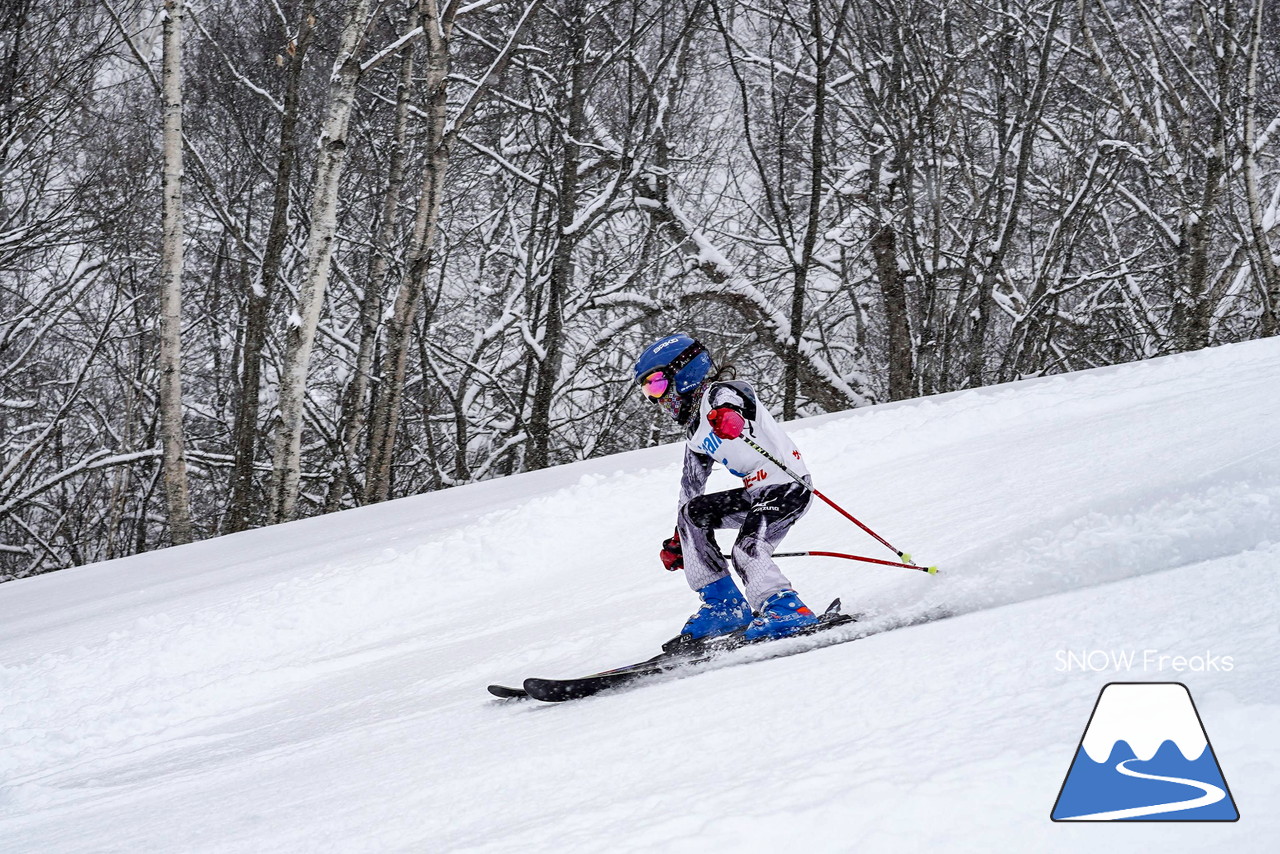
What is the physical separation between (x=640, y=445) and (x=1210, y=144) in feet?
32.1

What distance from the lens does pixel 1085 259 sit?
17266 mm

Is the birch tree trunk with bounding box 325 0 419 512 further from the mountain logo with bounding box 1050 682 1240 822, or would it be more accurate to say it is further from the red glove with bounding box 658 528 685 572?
the mountain logo with bounding box 1050 682 1240 822

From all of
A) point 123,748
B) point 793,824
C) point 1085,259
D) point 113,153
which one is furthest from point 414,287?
point 1085,259

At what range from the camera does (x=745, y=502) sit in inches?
168

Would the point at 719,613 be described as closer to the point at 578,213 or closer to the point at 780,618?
the point at 780,618

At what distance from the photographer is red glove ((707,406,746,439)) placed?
3.92 metres

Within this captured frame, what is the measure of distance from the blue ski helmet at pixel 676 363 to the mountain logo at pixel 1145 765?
2.41 meters

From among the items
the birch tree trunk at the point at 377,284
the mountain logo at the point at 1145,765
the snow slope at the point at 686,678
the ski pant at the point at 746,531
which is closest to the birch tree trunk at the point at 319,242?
the birch tree trunk at the point at 377,284

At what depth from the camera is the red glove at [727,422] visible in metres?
3.92

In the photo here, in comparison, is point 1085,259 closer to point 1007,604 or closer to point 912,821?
point 1007,604

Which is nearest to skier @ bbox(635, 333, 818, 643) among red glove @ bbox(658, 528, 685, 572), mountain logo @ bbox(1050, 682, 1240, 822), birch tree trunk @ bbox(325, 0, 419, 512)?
red glove @ bbox(658, 528, 685, 572)

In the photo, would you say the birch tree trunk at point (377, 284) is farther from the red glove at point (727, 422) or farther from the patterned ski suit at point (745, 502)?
the red glove at point (727, 422)

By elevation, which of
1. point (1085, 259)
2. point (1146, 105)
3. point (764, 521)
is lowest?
point (764, 521)

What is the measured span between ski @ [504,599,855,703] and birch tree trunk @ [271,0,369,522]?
6.63m
